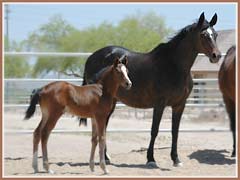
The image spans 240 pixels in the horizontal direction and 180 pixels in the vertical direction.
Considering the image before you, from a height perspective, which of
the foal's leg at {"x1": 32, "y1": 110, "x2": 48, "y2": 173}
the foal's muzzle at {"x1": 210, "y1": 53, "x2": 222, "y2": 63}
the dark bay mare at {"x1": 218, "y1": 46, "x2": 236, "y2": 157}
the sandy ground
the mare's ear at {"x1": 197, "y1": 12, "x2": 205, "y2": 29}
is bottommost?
the sandy ground

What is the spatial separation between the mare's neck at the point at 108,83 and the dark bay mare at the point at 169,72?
37 cm

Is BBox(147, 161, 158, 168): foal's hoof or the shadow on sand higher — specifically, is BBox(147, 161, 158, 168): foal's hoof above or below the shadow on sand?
above

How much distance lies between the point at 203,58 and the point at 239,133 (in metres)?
3.36

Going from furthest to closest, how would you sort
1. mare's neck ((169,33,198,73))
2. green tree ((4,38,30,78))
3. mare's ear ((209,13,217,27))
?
green tree ((4,38,30,78)) → mare's neck ((169,33,198,73)) → mare's ear ((209,13,217,27))

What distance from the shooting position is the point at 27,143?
32.1 feet

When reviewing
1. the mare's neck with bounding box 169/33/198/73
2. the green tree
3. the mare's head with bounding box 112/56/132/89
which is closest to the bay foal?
the mare's head with bounding box 112/56/132/89

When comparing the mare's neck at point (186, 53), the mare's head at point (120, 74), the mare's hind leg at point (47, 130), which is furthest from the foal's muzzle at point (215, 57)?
the mare's hind leg at point (47, 130)

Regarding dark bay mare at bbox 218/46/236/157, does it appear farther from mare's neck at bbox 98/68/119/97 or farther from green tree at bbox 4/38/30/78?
green tree at bbox 4/38/30/78

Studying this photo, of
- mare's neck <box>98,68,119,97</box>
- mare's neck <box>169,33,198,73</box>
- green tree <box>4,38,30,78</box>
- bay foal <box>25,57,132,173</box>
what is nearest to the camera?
bay foal <box>25,57,132,173</box>

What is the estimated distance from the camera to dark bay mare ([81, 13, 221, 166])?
25.0 ft

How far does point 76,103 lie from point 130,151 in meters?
2.81

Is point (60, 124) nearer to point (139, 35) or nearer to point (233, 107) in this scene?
point (233, 107)

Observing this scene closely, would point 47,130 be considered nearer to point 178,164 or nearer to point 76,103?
point 76,103

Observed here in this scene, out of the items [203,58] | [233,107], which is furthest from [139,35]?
[233,107]
